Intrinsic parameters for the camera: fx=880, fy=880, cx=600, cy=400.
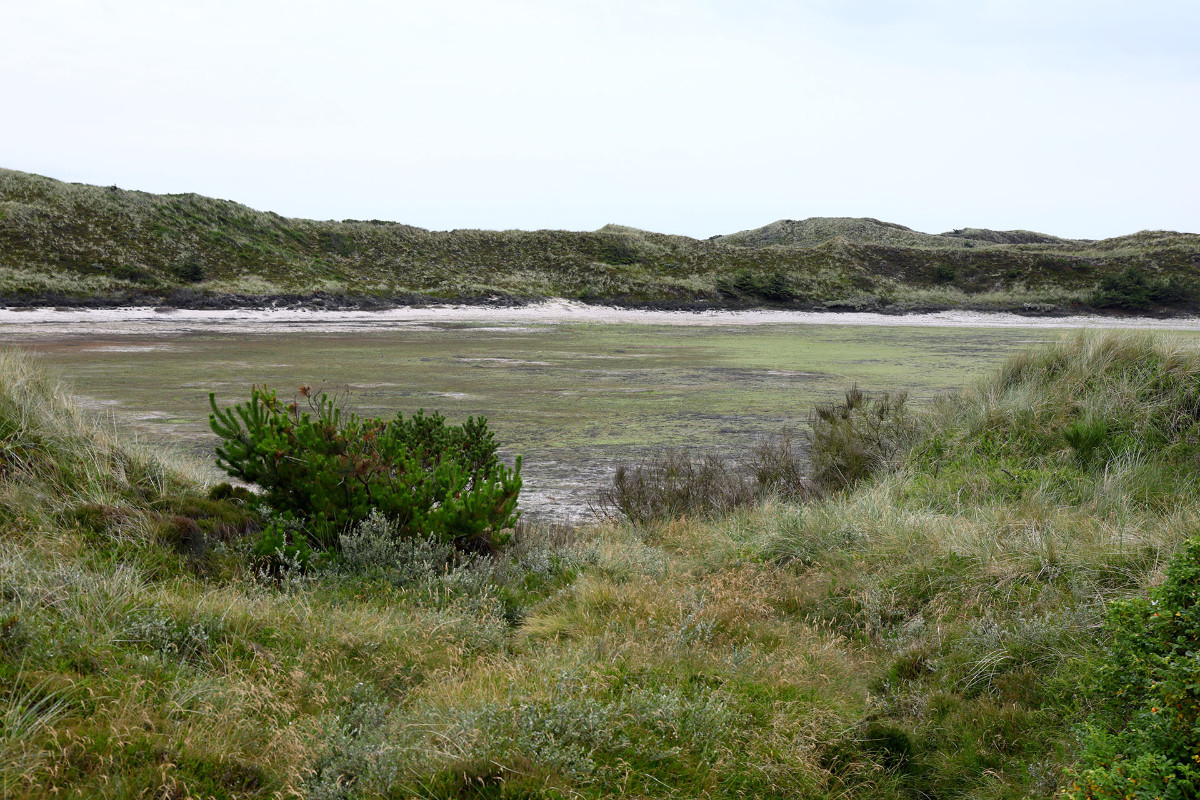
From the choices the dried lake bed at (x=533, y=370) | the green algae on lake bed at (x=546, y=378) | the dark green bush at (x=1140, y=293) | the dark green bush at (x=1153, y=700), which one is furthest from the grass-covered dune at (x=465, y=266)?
the dark green bush at (x=1153, y=700)

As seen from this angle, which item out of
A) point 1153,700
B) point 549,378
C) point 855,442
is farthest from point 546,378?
point 1153,700

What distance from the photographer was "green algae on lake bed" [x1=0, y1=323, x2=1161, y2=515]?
467 inches

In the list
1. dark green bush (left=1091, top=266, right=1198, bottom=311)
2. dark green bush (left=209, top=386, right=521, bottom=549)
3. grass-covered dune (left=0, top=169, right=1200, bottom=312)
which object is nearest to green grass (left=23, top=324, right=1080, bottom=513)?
dark green bush (left=209, top=386, right=521, bottom=549)

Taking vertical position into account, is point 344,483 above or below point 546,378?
above

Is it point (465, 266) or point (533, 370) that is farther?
point (465, 266)

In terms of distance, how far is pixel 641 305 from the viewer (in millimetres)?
51812

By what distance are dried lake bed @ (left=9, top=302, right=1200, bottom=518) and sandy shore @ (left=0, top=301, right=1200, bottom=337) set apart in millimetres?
226

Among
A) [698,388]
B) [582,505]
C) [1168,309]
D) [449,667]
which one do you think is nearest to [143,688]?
[449,667]

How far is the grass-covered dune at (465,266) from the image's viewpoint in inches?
1813

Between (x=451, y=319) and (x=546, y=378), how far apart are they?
24.1 metres

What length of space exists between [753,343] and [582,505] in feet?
76.5

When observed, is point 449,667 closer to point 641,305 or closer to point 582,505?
point 582,505

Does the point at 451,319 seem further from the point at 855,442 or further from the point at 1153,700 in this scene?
the point at 1153,700

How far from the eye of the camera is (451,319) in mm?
42000
